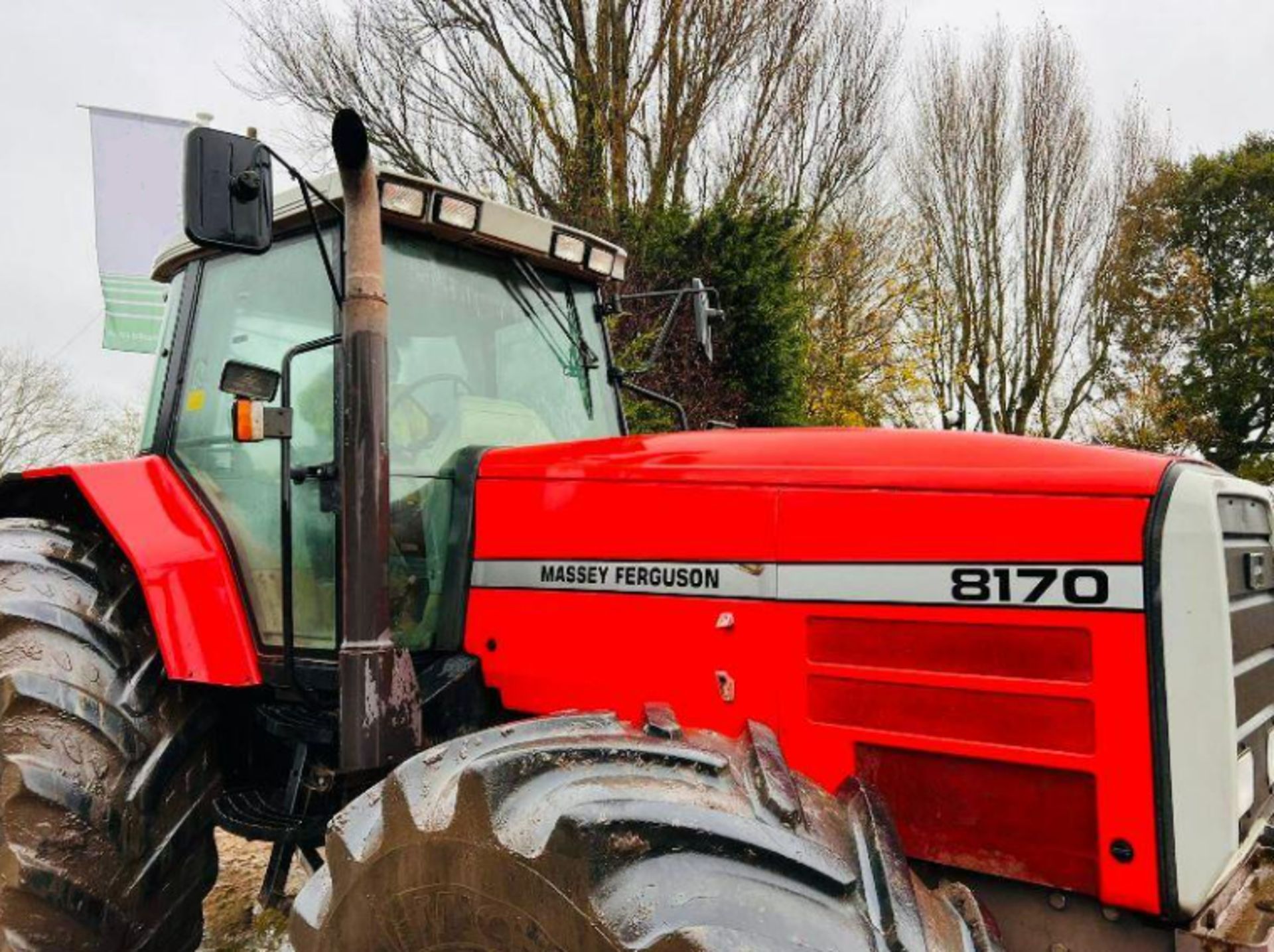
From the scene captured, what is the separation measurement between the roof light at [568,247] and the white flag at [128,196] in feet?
20.7

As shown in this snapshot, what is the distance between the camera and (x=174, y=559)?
2480 mm

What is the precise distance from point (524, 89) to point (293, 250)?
8.51 m

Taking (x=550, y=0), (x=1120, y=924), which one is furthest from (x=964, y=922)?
(x=550, y=0)

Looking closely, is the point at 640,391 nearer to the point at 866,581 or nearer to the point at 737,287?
the point at 866,581

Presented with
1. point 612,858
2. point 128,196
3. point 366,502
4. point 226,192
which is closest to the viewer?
point 612,858

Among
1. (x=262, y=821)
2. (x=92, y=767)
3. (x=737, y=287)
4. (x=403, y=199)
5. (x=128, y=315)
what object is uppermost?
(x=737, y=287)

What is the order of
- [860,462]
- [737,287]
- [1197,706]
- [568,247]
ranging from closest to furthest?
[1197,706], [860,462], [568,247], [737,287]

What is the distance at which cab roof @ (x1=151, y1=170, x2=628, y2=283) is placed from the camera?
2.43 meters

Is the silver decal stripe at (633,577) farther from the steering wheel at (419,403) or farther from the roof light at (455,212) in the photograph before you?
the roof light at (455,212)

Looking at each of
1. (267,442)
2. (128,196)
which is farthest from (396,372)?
(128,196)

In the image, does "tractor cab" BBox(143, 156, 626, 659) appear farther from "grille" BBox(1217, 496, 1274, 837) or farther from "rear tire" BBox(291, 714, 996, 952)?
"grille" BBox(1217, 496, 1274, 837)

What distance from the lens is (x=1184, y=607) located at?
1473mm

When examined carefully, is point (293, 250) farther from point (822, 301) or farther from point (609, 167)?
point (822, 301)

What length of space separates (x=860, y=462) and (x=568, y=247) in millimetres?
1306
